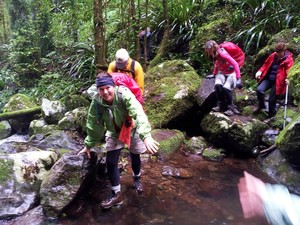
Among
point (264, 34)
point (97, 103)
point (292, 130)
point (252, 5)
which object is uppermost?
point (252, 5)

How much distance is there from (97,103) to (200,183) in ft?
6.85

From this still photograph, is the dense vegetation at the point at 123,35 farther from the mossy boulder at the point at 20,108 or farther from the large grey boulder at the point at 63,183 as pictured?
the large grey boulder at the point at 63,183

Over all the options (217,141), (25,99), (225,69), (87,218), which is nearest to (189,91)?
(225,69)

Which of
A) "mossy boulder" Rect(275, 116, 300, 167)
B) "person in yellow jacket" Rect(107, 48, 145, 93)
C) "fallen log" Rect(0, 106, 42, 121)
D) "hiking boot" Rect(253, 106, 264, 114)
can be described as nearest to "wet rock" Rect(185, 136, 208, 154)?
"hiking boot" Rect(253, 106, 264, 114)

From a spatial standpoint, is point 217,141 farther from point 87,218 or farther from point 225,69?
point 87,218

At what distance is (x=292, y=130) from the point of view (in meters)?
4.40

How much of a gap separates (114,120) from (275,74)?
12.5 feet

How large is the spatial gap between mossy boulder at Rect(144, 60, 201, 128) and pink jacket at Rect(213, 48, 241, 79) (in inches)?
33.2

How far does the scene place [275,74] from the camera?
598 cm

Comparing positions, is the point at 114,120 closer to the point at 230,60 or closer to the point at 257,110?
the point at 230,60

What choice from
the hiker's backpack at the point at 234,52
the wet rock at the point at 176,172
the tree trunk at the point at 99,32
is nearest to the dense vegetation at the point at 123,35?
the tree trunk at the point at 99,32

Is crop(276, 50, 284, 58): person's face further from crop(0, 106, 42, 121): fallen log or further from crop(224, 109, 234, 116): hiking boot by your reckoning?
crop(0, 106, 42, 121): fallen log

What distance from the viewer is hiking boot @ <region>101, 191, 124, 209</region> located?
382 cm

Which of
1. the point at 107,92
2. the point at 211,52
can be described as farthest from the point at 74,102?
the point at 107,92
